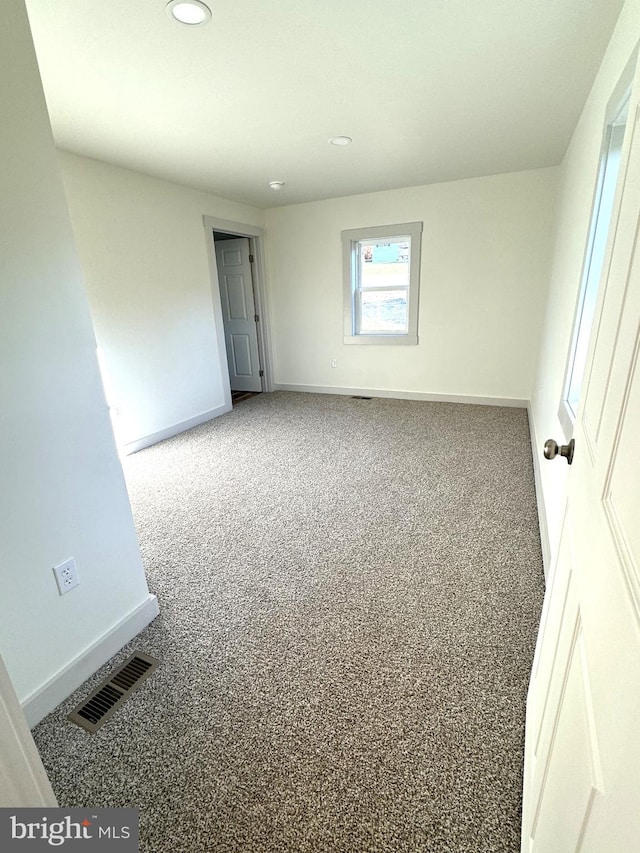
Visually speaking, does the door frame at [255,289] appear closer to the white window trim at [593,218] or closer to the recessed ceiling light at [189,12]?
the recessed ceiling light at [189,12]

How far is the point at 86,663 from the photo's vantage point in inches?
58.0

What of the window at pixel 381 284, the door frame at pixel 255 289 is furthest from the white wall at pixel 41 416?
the window at pixel 381 284

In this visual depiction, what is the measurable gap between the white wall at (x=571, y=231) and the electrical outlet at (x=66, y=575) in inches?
69.4

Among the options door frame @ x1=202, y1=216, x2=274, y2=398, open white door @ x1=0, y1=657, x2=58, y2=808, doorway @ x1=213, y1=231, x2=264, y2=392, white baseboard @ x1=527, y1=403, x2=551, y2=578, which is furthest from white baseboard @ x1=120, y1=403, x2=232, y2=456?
white baseboard @ x1=527, y1=403, x2=551, y2=578

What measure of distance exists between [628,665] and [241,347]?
5.73 m

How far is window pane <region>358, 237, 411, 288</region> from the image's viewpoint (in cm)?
473

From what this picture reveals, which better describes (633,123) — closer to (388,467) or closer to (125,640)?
(125,640)

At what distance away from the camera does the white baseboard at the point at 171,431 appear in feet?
12.2

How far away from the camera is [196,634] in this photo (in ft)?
5.47

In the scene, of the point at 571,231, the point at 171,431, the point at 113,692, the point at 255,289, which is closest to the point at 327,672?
the point at 113,692

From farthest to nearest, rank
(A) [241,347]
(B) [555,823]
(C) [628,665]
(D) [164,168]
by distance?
(A) [241,347]
(D) [164,168]
(B) [555,823]
(C) [628,665]

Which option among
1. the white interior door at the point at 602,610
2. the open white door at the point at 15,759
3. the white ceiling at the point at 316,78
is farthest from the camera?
the white ceiling at the point at 316,78

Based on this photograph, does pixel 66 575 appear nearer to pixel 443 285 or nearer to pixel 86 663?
pixel 86 663

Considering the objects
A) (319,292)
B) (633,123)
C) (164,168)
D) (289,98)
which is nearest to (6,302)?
(633,123)
